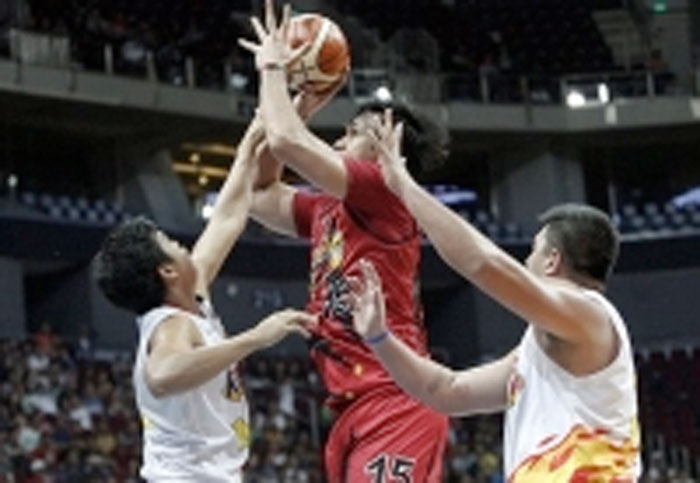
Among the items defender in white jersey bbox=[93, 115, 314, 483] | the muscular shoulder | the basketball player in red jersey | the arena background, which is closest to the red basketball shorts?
the basketball player in red jersey

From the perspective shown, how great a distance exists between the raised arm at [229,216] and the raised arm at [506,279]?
153 centimetres

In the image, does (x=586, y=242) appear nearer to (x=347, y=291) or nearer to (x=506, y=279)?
(x=506, y=279)

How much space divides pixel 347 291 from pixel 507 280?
1467 millimetres

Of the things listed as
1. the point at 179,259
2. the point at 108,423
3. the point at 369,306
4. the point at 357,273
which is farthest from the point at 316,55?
the point at 108,423

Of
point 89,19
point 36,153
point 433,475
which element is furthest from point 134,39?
point 433,475

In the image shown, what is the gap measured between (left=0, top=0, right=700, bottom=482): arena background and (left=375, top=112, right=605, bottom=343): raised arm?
12.5 m

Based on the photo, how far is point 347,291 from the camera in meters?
5.10

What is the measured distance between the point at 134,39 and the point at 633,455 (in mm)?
19938

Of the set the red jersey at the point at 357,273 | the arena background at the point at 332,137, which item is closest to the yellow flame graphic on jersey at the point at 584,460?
the red jersey at the point at 357,273

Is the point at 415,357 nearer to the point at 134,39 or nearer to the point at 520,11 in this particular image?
the point at 134,39

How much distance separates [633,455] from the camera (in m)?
3.96

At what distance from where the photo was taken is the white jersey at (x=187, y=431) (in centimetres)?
456

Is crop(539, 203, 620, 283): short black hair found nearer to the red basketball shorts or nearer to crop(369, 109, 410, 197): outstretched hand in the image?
crop(369, 109, 410, 197): outstretched hand

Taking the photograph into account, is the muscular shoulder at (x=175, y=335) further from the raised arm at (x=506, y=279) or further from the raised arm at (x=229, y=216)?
the raised arm at (x=506, y=279)
